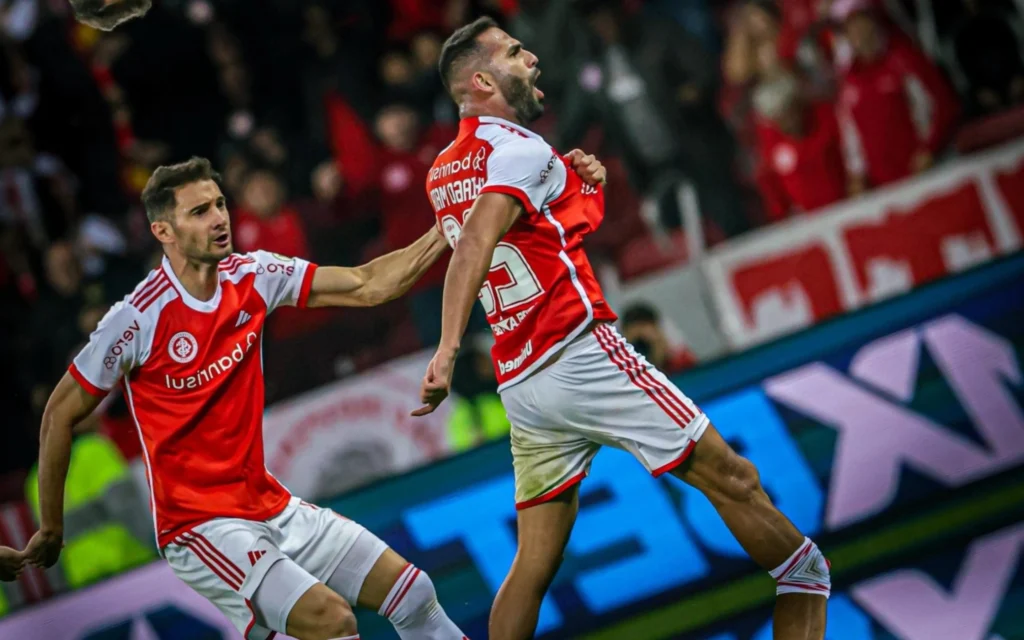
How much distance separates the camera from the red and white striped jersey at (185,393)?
153 inches

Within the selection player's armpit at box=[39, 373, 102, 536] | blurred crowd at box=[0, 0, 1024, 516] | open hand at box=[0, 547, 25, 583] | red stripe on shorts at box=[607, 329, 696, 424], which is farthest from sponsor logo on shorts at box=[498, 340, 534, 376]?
blurred crowd at box=[0, 0, 1024, 516]

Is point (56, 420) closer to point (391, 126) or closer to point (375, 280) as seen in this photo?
point (375, 280)

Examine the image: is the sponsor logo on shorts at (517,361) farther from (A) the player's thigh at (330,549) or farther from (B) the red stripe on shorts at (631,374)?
(A) the player's thigh at (330,549)

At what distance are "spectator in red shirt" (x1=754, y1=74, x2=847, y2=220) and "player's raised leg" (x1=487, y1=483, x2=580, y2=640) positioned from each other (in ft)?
11.3

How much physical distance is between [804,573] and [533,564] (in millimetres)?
842

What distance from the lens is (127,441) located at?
676 cm

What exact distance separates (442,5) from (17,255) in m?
3.21

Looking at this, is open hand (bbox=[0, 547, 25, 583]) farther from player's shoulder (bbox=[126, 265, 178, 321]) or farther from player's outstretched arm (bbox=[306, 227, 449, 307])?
player's outstretched arm (bbox=[306, 227, 449, 307])

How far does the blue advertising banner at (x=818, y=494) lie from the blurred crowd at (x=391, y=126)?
1.20m

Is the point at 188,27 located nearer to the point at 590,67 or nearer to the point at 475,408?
the point at 590,67

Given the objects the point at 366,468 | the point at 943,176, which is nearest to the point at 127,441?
the point at 366,468

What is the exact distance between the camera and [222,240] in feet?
13.0

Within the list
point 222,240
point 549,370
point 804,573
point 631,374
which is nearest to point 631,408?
point 631,374

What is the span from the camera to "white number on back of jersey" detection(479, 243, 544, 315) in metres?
3.84
